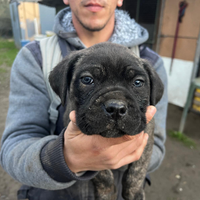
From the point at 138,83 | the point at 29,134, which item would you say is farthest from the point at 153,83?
the point at 29,134

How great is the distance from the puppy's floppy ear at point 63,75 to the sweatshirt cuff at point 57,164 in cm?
43

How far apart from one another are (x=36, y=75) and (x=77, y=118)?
3.16 ft

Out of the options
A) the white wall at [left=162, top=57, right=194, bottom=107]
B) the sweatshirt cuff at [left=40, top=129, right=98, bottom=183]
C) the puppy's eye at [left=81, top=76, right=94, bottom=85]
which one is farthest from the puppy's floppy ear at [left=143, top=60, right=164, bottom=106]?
the white wall at [left=162, top=57, right=194, bottom=107]

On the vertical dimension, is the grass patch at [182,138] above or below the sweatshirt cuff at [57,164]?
below

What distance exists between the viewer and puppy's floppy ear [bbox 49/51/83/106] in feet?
6.29

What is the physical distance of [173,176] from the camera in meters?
4.36

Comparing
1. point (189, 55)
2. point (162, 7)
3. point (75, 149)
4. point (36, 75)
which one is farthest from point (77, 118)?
point (162, 7)

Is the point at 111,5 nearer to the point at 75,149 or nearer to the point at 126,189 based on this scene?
the point at 75,149

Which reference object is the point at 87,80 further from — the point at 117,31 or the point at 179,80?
the point at 179,80

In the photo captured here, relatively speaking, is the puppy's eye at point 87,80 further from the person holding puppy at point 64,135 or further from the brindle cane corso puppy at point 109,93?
the person holding puppy at point 64,135

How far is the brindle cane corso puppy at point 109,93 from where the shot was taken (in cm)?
146

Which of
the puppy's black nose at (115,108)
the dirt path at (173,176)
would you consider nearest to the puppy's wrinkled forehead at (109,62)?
the puppy's black nose at (115,108)

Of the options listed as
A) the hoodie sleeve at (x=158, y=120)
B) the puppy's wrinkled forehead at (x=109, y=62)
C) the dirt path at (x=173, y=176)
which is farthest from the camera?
the dirt path at (x=173, y=176)

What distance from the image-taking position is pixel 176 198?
12.8ft
